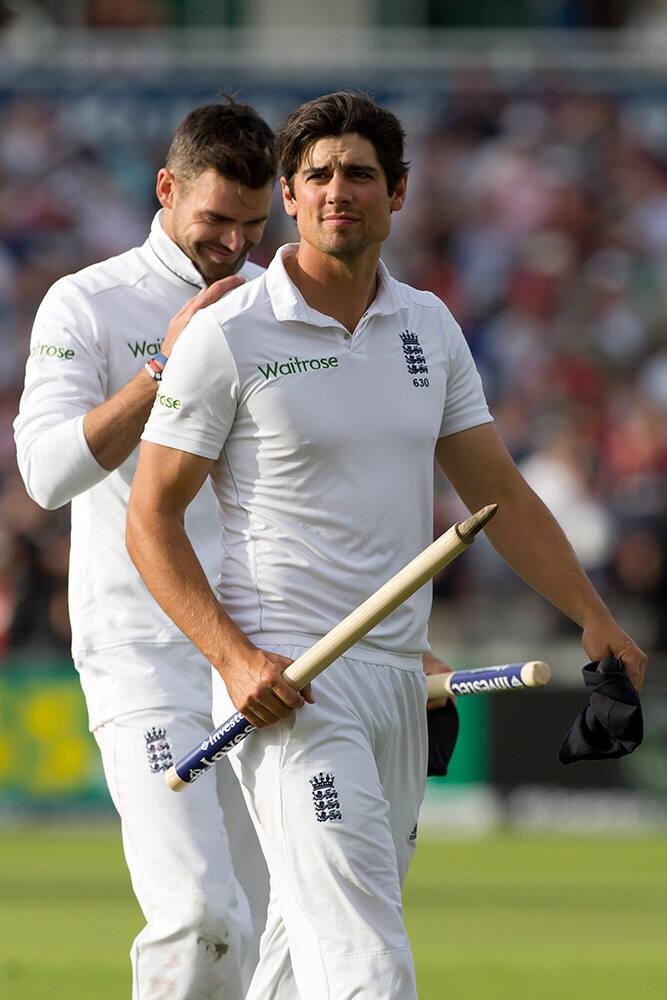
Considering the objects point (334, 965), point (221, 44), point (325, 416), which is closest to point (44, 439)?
point (325, 416)

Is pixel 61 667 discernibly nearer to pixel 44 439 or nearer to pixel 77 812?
pixel 77 812

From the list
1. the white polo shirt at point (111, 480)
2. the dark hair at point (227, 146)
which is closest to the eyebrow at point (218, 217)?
the dark hair at point (227, 146)

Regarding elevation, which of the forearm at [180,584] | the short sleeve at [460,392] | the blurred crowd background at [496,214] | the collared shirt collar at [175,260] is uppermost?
the blurred crowd background at [496,214]

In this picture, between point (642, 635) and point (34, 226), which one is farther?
point (34, 226)

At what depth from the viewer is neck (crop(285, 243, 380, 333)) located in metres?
4.75

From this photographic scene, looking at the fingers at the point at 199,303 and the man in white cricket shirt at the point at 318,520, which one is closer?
the man in white cricket shirt at the point at 318,520

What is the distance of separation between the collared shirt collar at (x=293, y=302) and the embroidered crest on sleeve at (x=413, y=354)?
0.07 m

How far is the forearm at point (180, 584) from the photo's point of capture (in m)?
4.51

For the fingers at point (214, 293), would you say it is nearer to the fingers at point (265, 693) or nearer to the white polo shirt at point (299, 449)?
the white polo shirt at point (299, 449)

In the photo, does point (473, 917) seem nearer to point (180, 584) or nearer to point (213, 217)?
point (213, 217)

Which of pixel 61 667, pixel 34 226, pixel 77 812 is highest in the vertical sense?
pixel 34 226

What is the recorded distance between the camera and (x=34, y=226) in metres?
18.3

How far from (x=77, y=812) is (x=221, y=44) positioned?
9369 millimetres

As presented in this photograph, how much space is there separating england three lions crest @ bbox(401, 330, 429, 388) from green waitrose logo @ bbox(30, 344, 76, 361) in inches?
46.2
